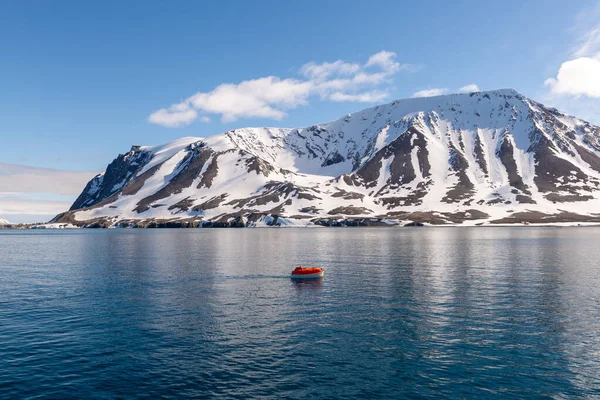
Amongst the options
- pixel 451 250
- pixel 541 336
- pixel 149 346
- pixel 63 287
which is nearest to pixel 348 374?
pixel 149 346

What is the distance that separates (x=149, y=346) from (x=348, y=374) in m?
17.3

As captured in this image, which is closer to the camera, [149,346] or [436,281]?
[149,346]

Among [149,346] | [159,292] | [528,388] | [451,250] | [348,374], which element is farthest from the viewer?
[451,250]

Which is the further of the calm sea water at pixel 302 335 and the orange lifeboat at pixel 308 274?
the orange lifeboat at pixel 308 274

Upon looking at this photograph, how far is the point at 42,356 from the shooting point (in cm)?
3569

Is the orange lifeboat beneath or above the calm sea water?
above

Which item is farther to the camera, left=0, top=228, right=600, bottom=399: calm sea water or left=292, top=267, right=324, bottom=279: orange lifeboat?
left=292, top=267, right=324, bottom=279: orange lifeboat

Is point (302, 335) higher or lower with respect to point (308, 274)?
lower

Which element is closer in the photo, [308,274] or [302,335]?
[302,335]

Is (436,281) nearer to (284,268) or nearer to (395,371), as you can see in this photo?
(284,268)

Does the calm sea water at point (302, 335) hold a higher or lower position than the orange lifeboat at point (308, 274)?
→ lower

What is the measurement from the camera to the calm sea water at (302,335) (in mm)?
30109

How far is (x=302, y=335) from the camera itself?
135 feet

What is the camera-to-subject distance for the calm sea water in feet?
98.8
